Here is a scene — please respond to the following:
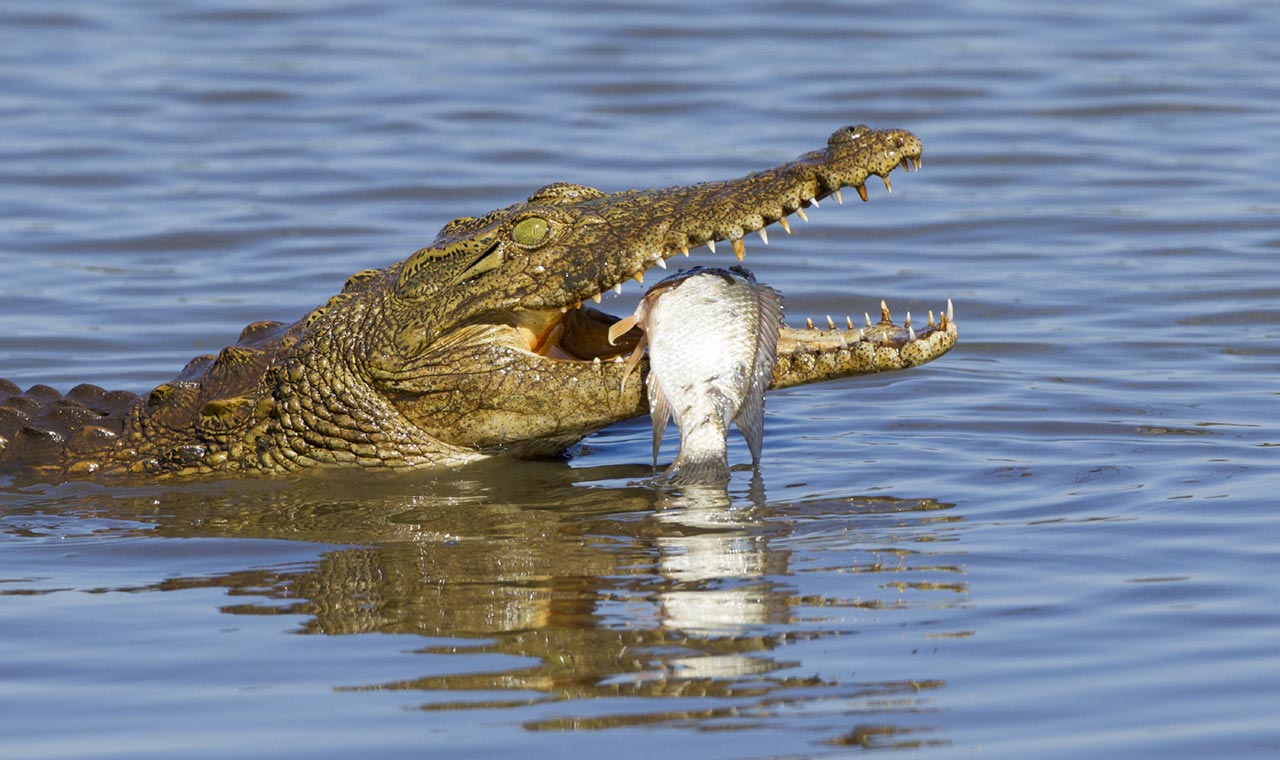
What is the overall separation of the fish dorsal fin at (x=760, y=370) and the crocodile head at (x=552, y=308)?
83 mm

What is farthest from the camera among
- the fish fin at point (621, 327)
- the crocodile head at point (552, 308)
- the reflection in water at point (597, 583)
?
the fish fin at point (621, 327)

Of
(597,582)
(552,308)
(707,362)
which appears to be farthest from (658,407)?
(597,582)

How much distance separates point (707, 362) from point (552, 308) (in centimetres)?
62

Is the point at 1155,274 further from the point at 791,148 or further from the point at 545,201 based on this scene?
the point at 545,201

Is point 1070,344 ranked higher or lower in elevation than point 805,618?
higher

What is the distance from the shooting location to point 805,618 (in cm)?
476

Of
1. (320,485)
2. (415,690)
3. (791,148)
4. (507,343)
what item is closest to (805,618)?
(415,690)

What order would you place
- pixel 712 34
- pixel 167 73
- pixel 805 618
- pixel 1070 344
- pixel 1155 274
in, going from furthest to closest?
pixel 712 34 → pixel 167 73 → pixel 1155 274 → pixel 1070 344 → pixel 805 618

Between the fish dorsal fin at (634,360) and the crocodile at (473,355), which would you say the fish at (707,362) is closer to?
the fish dorsal fin at (634,360)

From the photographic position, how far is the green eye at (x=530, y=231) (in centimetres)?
637

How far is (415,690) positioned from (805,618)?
105 cm

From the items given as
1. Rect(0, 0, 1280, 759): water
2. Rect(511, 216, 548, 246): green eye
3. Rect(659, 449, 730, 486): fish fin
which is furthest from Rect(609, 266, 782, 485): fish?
Rect(511, 216, 548, 246): green eye

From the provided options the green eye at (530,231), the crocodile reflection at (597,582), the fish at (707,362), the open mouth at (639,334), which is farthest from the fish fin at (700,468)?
the green eye at (530,231)

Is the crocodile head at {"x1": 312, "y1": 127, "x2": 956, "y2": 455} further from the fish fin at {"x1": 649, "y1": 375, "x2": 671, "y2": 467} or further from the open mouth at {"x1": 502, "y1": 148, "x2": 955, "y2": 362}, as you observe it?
the fish fin at {"x1": 649, "y1": 375, "x2": 671, "y2": 467}
